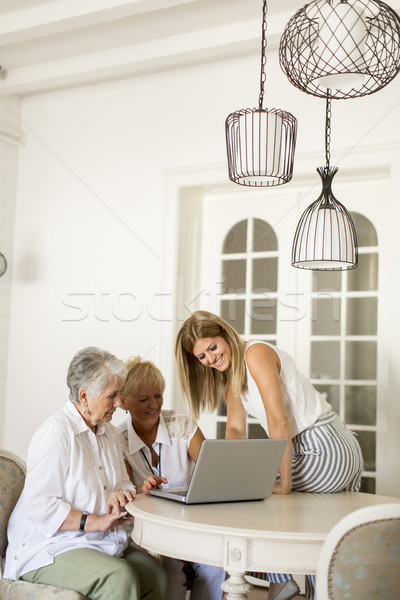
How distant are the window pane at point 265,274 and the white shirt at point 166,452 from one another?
162 centimetres

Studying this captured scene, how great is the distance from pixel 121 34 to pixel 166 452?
2479 millimetres

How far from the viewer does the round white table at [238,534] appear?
173cm

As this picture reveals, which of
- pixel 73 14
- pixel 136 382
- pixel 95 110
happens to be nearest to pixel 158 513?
pixel 136 382

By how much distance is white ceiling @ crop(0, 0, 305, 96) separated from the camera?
342cm

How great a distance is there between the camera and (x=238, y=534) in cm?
173

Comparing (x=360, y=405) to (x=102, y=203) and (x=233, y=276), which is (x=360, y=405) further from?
(x=102, y=203)

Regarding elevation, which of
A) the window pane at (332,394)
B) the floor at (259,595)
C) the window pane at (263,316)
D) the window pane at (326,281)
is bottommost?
the floor at (259,595)

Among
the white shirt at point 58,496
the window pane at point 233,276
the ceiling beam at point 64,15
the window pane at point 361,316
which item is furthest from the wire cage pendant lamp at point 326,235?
the window pane at point 233,276

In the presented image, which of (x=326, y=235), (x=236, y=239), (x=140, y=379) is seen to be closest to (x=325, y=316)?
(x=236, y=239)

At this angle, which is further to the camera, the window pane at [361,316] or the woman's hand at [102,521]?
the window pane at [361,316]

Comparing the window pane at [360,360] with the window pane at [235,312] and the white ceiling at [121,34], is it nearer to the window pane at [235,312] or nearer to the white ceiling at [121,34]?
the window pane at [235,312]

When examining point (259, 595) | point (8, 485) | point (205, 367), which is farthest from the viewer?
point (259, 595)

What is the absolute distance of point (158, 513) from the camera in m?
1.94

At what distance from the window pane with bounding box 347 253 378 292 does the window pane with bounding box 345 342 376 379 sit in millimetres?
327
